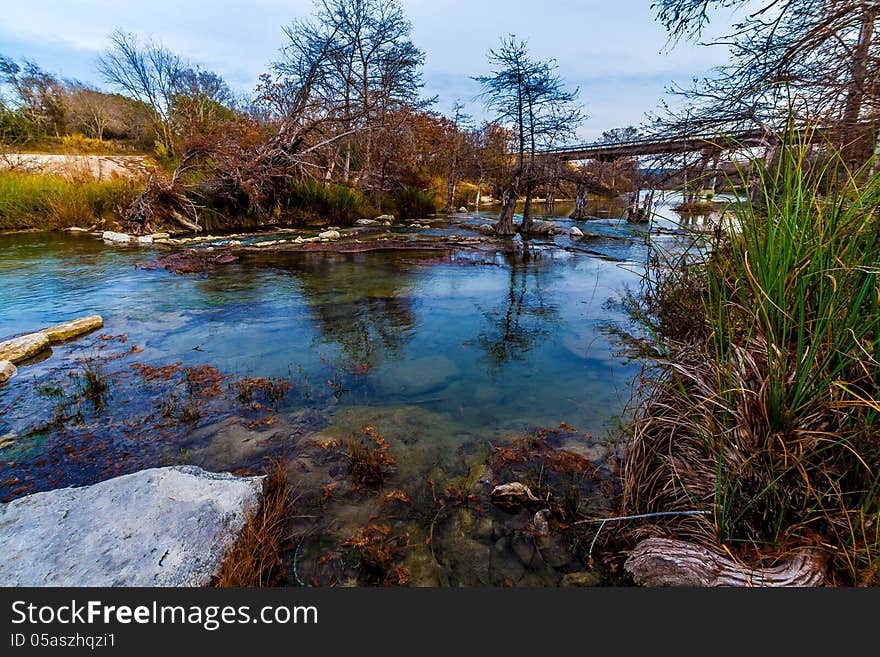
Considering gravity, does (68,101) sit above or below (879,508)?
above

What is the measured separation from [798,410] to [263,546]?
250 cm

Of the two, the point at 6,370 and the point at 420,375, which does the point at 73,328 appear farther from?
the point at 420,375

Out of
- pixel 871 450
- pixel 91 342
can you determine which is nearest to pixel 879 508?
pixel 871 450

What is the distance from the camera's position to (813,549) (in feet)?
4.69

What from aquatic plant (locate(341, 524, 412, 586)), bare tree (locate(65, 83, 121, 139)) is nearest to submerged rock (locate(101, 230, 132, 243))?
aquatic plant (locate(341, 524, 412, 586))

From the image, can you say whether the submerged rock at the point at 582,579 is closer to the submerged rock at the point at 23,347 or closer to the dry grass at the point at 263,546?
the dry grass at the point at 263,546

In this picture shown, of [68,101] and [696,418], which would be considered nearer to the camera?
[696,418]

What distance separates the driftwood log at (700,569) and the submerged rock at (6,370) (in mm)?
5559

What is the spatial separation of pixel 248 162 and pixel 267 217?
2.47 meters

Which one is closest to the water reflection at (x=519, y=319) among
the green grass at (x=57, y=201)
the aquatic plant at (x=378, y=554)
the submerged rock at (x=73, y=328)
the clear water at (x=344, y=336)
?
the clear water at (x=344, y=336)

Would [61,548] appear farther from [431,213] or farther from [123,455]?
[431,213]

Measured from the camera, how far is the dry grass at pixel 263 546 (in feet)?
5.40

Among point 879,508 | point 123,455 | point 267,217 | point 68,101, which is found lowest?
point 123,455

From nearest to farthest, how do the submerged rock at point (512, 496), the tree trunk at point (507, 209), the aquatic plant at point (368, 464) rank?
the submerged rock at point (512, 496) < the aquatic plant at point (368, 464) < the tree trunk at point (507, 209)
